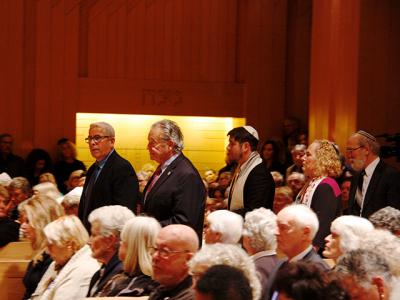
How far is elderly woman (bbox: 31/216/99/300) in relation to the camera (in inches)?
204

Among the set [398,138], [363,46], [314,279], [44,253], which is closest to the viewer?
[314,279]

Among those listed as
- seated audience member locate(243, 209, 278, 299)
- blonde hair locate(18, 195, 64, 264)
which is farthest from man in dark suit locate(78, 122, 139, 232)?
seated audience member locate(243, 209, 278, 299)

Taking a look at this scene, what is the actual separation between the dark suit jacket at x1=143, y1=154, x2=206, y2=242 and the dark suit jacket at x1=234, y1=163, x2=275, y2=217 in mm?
758

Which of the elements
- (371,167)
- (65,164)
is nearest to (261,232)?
(371,167)

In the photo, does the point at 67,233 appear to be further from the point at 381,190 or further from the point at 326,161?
the point at 381,190

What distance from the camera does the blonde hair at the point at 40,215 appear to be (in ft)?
19.1

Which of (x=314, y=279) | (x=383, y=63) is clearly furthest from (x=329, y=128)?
(x=314, y=279)

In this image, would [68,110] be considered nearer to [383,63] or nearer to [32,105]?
[32,105]

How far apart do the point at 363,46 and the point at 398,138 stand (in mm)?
2006

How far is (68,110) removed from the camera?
12508 mm

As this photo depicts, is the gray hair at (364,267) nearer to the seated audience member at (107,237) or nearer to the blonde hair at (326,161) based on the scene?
the seated audience member at (107,237)

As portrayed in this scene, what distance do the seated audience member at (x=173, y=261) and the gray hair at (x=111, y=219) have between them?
715mm

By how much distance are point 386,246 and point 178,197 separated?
1796mm

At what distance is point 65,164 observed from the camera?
1170 cm
